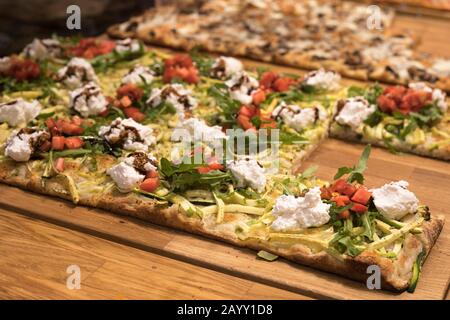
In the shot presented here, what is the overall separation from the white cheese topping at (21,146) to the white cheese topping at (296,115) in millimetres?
1590

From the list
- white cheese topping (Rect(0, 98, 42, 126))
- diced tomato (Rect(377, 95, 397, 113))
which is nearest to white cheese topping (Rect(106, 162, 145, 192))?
white cheese topping (Rect(0, 98, 42, 126))

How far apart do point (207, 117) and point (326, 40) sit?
2.23m

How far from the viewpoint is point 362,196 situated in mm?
4043

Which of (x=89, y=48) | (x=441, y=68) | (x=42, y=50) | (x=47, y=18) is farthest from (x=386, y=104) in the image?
(x=47, y=18)

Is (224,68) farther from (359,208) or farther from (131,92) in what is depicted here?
(359,208)

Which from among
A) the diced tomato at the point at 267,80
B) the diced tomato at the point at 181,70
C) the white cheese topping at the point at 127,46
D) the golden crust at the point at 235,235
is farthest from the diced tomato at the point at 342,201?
the white cheese topping at the point at 127,46

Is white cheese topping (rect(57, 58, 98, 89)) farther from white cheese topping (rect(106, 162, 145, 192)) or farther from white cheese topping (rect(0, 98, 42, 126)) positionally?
white cheese topping (rect(106, 162, 145, 192))

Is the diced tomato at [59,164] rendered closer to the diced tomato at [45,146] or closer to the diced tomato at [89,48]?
the diced tomato at [45,146]

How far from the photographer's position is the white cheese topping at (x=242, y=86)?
5.55 m

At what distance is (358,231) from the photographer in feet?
12.9

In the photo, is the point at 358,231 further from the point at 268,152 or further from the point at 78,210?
the point at 78,210
